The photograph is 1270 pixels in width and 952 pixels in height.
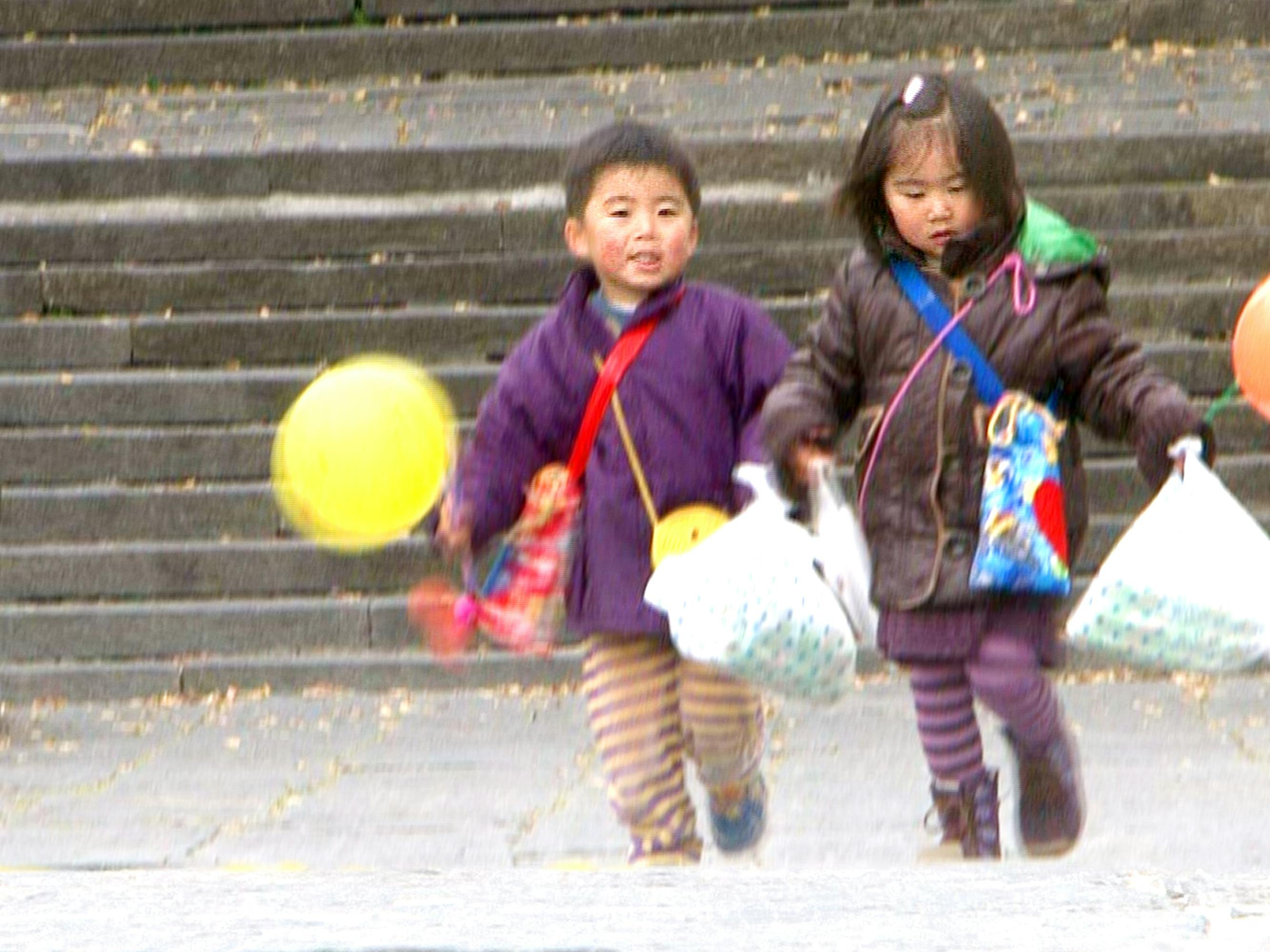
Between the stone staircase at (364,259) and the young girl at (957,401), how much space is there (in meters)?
3.25

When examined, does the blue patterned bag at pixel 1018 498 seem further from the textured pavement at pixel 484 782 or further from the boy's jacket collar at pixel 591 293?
the textured pavement at pixel 484 782

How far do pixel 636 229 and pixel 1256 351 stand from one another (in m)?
1.11

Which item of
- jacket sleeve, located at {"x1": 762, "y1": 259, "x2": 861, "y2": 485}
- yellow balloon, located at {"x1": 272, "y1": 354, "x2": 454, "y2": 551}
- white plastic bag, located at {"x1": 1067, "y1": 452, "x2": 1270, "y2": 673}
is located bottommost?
→ white plastic bag, located at {"x1": 1067, "y1": 452, "x2": 1270, "y2": 673}

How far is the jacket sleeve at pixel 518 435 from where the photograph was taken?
462 cm

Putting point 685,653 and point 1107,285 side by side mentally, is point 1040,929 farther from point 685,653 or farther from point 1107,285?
point 1107,285

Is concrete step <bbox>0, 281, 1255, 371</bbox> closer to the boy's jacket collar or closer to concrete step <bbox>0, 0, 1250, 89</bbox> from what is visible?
concrete step <bbox>0, 0, 1250, 89</bbox>

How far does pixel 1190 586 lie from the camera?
403 cm

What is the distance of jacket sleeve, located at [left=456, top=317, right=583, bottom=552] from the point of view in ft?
15.1

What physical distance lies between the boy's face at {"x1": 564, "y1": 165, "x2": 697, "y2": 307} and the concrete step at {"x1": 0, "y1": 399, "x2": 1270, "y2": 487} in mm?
3774

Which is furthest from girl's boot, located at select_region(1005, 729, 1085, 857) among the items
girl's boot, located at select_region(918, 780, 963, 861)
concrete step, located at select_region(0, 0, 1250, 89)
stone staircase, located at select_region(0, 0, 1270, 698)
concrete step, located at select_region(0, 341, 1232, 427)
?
concrete step, located at select_region(0, 0, 1250, 89)

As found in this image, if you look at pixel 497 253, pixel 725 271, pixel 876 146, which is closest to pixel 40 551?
pixel 497 253

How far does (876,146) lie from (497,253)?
4420 millimetres

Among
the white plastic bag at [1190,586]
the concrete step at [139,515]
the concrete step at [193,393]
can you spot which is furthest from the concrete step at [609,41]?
the white plastic bag at [1190,586]

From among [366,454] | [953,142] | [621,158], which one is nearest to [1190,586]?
[953,142]
